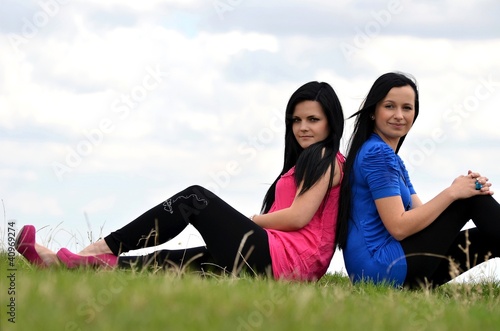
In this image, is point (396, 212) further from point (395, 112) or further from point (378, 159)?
point (395, 112)

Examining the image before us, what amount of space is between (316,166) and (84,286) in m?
2.78

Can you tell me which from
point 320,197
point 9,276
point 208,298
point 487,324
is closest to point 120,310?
point 208,298

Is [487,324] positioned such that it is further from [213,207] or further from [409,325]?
[213,207]

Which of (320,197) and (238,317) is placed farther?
(320,197)

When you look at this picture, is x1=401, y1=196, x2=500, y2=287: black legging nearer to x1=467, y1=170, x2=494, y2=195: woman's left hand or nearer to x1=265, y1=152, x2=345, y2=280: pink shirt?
x1=467, y1=170, x2=494, y2=195: woman's left hand

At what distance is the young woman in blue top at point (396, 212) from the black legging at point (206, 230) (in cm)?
88

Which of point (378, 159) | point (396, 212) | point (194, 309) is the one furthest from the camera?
point (378, 159)

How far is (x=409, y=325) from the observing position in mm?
4277

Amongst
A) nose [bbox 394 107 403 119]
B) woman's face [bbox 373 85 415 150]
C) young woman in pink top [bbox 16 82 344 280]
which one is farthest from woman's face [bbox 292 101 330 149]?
nose [bbox 394 107 403 119]

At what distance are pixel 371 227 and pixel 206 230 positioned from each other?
1.55 m

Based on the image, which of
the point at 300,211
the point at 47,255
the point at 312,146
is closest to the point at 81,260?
the point at 47,255

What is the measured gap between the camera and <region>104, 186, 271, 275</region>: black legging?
632 cm

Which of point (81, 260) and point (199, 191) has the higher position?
point (199, 191)

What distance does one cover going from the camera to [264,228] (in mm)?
6609
